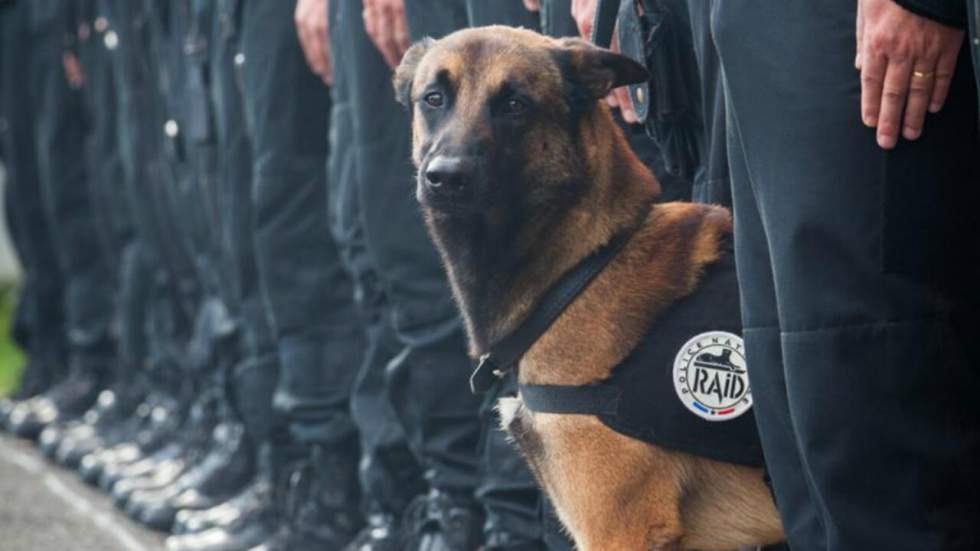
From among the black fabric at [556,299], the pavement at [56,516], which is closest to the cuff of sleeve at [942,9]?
the black fabric at [556,299]

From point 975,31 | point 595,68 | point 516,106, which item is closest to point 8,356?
point 516,106

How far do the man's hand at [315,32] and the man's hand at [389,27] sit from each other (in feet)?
1.77

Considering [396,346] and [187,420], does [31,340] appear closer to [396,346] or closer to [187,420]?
[187,420]

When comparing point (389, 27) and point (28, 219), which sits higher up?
point (389, 27)

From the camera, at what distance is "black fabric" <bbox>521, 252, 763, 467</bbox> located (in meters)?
2.88

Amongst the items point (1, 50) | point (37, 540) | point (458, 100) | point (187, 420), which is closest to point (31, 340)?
point (1, 50)

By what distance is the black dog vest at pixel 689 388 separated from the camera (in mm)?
2848

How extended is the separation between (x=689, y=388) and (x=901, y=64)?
2.65ft

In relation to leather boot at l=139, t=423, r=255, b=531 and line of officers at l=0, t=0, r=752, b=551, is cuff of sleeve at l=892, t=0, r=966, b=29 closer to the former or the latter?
line of officers at l=0, t=0, r=752, b=551

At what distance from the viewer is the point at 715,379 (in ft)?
9.35

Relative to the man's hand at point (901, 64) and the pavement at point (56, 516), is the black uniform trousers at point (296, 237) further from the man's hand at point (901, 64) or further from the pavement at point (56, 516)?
the man's hand at point (901, 64)

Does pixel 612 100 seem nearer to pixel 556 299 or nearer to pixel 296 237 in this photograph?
pixel 556 299

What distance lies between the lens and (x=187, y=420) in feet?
24.6

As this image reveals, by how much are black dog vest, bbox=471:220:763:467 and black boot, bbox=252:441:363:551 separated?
2.26 metres
